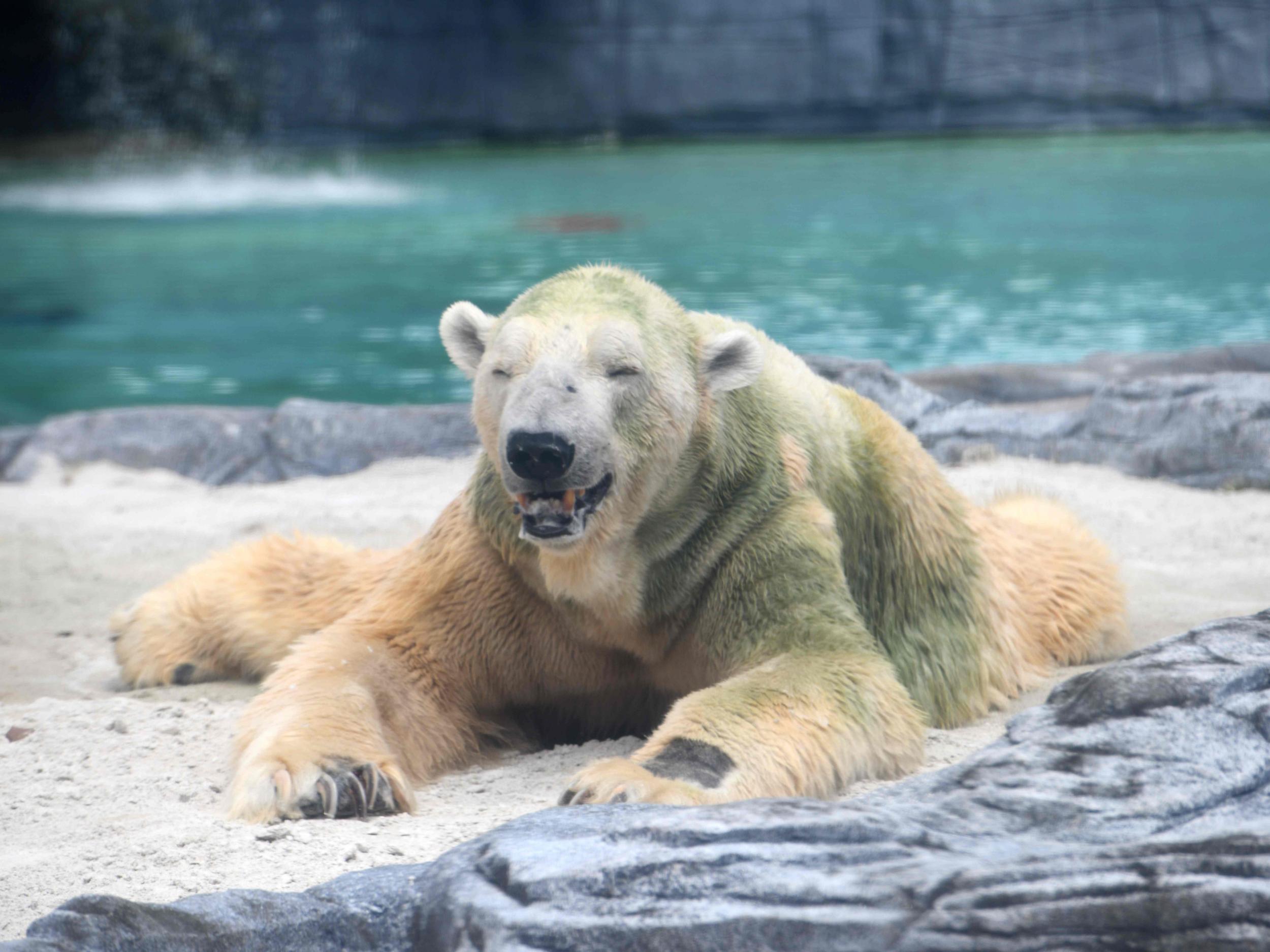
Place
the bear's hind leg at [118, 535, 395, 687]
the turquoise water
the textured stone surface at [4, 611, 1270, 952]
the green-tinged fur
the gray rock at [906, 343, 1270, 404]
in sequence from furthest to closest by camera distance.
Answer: the turquoise water < the gray rock at [906, 343, 1270, 404] < the bear's hind leg at [118, 535, 395, 687] < the green-tinged fur < the textured stone surface at [4, 611, 1270, 952]

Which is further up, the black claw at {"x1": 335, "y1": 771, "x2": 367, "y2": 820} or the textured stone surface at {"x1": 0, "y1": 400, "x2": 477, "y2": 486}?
the black claw at {"x1": 335, "y1": 771, "x2": 367, "y2": 820}

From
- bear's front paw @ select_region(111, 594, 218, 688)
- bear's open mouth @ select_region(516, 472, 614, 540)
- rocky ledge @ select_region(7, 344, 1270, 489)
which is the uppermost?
bear's open mouth @ select_region(516, 472, 614, 540)

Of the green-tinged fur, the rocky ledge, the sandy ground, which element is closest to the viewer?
the sandy ground

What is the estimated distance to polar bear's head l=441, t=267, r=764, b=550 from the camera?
2.41m

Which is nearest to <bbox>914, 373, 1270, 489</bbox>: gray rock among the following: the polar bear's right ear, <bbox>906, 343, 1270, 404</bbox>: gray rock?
<bbox>906, 343, 1270, 404</bbox>: gray rock

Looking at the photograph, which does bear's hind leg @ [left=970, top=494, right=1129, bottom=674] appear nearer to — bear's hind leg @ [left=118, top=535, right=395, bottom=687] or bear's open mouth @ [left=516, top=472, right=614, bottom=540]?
bear's open mouth @ [left=516, top=472, right=614, bottom=540]

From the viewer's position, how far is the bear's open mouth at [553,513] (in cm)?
243

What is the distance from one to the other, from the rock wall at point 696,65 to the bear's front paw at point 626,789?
18497 mm

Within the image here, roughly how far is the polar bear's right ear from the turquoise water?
645cm

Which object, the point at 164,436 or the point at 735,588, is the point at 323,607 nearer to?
the point at 735,588

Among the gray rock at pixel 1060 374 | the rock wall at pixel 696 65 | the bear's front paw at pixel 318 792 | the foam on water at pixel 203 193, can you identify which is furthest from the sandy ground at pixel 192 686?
the rock wall at pixel 696 65

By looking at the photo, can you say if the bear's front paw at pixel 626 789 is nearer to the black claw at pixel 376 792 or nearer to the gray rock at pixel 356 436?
the black claw at pixel 376 792

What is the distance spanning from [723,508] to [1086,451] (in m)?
3.24

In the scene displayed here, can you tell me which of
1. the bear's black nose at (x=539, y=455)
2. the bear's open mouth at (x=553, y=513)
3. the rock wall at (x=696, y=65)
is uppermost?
the rock wall at (x=696, y=65)
